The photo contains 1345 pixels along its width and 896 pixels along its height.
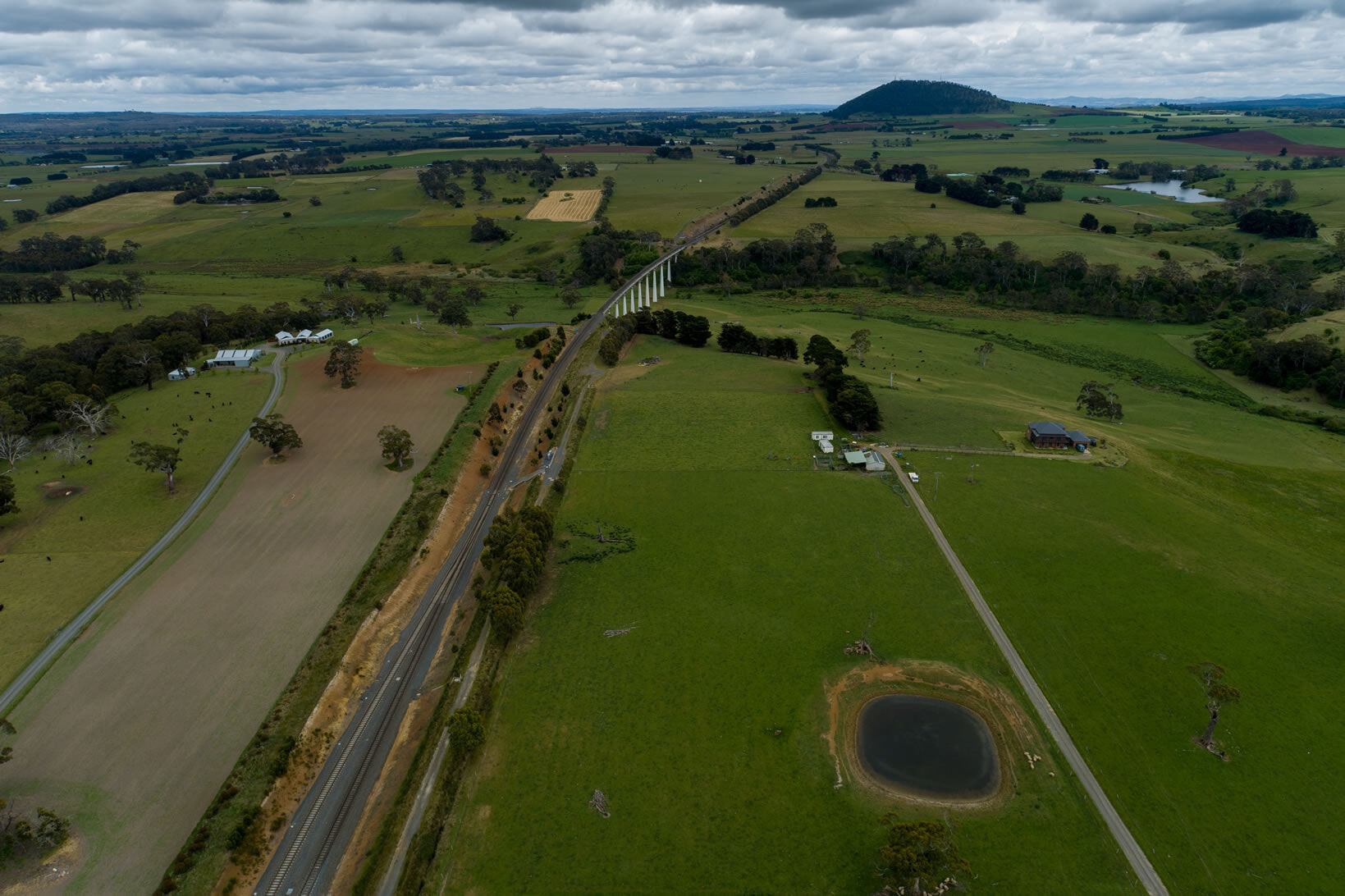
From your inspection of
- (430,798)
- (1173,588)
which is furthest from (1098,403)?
(430,798)

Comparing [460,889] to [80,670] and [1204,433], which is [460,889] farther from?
[1204,433]

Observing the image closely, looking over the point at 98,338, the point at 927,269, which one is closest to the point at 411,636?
the point at 98,338

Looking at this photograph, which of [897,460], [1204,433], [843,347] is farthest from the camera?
[843,347]

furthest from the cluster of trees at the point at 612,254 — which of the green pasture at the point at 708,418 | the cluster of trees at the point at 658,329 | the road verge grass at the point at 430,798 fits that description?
the road verge grass at the point at 430,798

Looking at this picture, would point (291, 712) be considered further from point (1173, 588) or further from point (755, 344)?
point (755, 344)

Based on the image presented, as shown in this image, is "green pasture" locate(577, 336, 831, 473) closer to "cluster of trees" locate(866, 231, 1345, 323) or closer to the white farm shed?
the white farm shed
